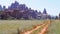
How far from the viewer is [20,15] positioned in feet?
345

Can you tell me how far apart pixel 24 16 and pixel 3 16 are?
2894cm

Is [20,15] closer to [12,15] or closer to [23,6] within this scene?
[12,15]

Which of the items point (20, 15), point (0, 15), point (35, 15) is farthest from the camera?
point (35, 15)

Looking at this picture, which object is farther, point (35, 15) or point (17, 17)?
point (35, 15)

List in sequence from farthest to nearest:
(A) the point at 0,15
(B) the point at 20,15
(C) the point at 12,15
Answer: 1. (B) the point at 20,15
2. (C) the point at 12,15
3. (A) the point at 0,15

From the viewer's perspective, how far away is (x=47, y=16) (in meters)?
146

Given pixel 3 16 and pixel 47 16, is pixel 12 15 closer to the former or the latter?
pixel 3 16

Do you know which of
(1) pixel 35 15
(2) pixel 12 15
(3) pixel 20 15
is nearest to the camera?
(2) pixel 12 15

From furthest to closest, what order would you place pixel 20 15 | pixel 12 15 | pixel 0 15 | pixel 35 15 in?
pixel 35 15 < pixel 20 15 < pixel 12 15 < pixel 0 15

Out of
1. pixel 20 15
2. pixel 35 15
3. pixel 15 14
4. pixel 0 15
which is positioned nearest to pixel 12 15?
pixel 15 14

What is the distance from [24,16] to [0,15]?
101ft

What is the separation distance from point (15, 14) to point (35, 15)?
43.0 meters

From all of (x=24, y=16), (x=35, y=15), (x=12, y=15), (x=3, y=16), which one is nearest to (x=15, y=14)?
(x=12, y=15)

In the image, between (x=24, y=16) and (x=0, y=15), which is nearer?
(x=0, y=15)
